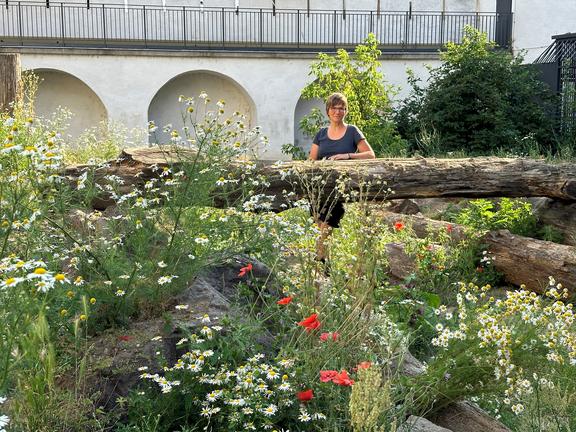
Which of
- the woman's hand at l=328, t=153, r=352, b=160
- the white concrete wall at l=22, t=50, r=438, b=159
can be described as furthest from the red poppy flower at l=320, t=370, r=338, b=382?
the white concrete wall at l=22, t=50, r=438, b=159

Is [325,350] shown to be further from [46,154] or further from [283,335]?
[46,154]

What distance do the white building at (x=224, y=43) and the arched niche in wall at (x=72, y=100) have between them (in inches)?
1.2

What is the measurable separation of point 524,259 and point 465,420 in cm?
429

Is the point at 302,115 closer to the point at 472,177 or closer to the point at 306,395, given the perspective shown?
the point at 472,177

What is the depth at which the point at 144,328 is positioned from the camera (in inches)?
171

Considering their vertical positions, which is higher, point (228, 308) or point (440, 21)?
point (440, 21)

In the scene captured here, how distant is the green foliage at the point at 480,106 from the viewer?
17344mm

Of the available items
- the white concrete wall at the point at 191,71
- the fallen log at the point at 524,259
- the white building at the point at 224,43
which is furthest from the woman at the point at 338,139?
the white building at the point at 224,43

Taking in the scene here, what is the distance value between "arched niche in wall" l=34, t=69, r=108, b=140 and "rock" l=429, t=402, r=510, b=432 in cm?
2382

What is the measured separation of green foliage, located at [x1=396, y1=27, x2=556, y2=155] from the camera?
17344 mm

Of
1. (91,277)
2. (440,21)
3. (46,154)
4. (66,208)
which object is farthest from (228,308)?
(440,21)

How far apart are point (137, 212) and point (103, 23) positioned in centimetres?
2421

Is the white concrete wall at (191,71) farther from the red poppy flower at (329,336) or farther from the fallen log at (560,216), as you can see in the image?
the red poppy flower at (329,336)

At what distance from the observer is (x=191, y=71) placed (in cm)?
2695
